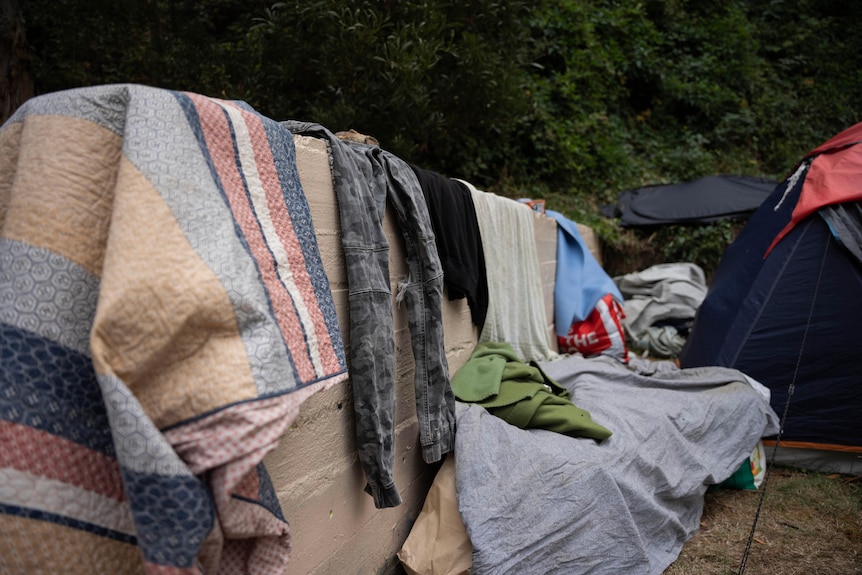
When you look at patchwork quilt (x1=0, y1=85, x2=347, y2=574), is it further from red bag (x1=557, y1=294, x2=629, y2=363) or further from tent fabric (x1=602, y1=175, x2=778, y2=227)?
tent fabric (x1=602, y1=175, x2=778, y2=227)

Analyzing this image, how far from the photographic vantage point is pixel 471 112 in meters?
4.93

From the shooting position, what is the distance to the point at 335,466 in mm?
1670

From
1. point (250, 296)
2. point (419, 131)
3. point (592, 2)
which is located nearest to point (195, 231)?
point (250, 296)

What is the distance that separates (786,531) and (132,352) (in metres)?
2.74

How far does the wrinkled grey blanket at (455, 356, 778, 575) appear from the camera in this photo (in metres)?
1.89

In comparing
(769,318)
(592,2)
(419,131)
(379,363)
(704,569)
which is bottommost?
(704,569)

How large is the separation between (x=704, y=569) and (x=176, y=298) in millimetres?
2207

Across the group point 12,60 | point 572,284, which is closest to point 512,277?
point 572,284

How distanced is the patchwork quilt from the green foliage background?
10.1 ft

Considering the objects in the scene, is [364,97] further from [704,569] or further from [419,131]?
[704,569]

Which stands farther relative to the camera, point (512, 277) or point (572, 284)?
point (572, 284)

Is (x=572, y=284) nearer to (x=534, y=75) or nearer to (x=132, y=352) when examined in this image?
(x=132, y=352)

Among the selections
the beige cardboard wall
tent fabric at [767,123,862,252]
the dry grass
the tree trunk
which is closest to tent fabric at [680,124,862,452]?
tent fabric at [767,123,862,252]

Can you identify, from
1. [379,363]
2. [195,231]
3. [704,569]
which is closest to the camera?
[195,231]
